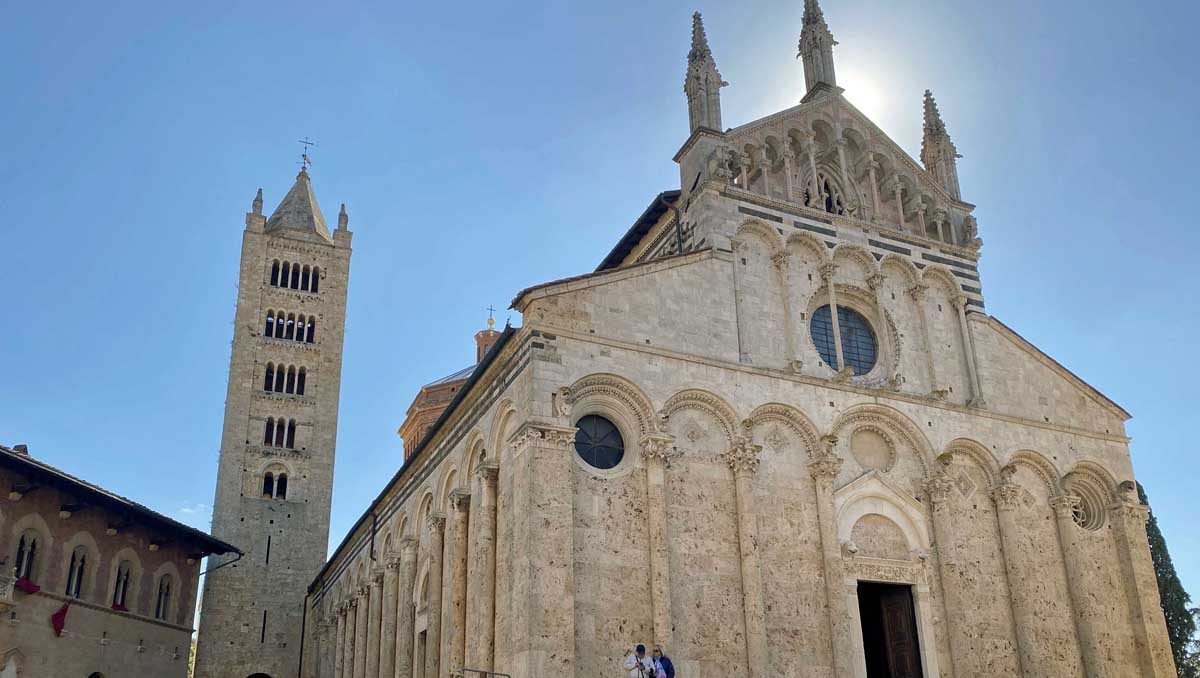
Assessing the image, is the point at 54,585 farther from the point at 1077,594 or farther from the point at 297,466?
the point at 1077,594

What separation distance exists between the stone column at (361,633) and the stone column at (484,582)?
11.1m

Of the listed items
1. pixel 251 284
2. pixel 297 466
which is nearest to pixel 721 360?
pixel 297 466

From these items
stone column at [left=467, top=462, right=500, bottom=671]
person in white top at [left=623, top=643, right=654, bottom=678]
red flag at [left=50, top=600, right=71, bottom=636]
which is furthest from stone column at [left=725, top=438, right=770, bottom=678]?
red flag at [left=50, top=600, right=71, bottom=636]

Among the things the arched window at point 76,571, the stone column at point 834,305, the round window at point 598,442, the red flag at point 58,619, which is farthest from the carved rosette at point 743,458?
the arched window at point 76,571

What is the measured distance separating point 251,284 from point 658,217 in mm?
26185

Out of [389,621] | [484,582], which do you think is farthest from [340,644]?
[484,582]

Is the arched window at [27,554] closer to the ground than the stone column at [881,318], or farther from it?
closer to the ground

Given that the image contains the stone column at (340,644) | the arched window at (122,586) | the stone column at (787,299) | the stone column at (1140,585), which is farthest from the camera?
the stone column at (340,644)

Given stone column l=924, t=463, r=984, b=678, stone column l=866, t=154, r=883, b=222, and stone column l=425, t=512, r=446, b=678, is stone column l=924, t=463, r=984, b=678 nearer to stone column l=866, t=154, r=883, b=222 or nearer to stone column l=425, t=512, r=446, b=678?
stone column l=866, t=154, r=883, b=222

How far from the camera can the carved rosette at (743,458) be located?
1762cm

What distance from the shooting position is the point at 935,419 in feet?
66.6

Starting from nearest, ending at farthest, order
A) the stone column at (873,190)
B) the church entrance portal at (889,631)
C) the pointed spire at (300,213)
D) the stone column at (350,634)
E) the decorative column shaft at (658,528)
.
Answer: the decorative column shaft at (658,528) → the church entrance portal at (889,631) → the stone column at (873,190) → the stone column at (350,634) → the pointed spire at (300,213)

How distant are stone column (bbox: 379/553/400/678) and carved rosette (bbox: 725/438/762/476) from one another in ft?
35.4

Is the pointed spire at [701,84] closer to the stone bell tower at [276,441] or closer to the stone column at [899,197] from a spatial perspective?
the stone column at [899,197]
